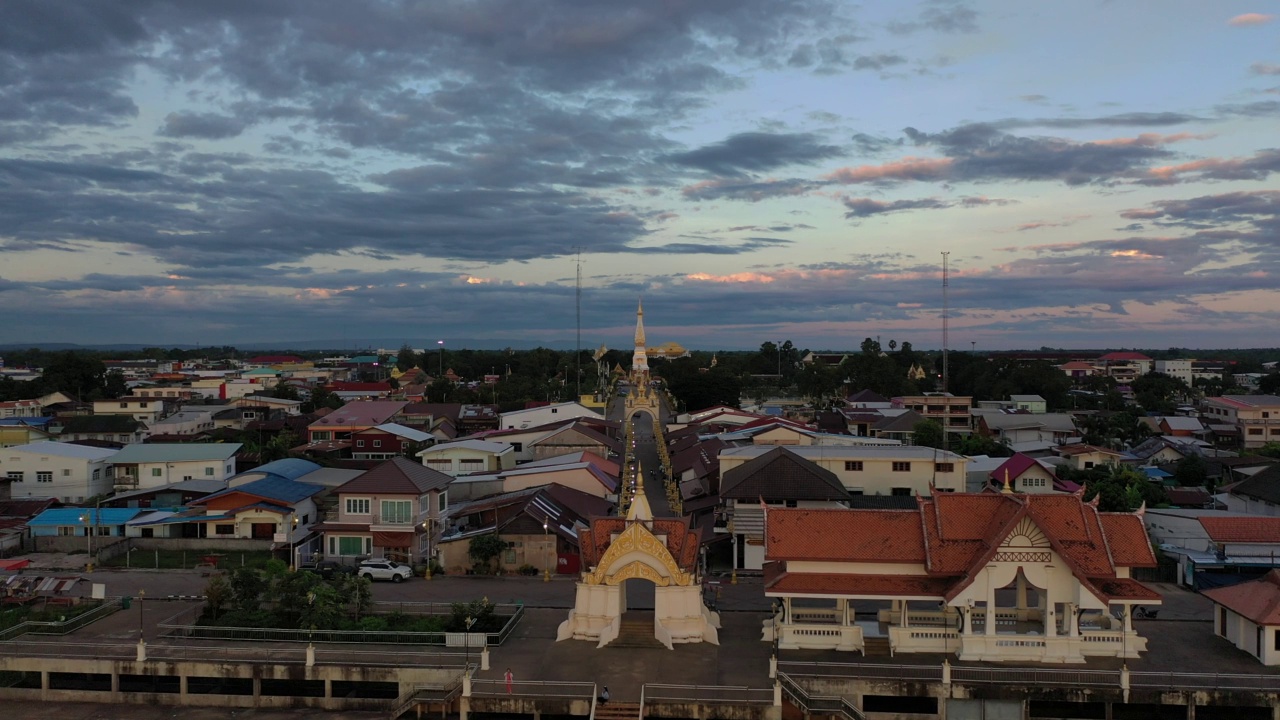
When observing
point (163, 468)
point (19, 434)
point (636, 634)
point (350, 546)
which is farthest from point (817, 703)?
point (19, 434)

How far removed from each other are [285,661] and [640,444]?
4899 cm

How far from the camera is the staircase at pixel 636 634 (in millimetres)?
23484

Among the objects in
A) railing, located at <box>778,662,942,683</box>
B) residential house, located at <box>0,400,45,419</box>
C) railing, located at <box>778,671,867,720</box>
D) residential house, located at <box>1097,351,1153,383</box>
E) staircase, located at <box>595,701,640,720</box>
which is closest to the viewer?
staircase, located at <box>595,701,640,720</box>

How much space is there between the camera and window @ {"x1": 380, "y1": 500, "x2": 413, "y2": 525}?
1239 inches

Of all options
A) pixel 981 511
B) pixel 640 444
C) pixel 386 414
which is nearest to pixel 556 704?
pixel 981 511

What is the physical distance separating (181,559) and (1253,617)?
34.5m

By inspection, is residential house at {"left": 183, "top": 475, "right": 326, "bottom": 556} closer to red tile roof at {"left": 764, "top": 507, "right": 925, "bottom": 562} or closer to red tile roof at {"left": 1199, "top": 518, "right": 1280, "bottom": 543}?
red tile roof at {"left": 764, "top": 507, "right": 925, "bottom": 562}

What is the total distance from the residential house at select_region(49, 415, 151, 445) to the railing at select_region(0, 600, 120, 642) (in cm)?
4469

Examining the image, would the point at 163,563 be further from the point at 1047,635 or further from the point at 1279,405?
the point at 1279,405

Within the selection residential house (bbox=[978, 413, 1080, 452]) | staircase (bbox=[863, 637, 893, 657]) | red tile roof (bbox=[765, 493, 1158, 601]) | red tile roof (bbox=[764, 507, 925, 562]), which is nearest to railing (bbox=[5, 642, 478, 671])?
red tile roof (bbox=[764, 507, 925, 562])

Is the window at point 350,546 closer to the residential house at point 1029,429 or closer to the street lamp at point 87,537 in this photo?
the street lamp at point 87,537

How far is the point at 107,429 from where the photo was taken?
67062 mm

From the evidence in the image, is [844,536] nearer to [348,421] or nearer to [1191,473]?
[1191,473]

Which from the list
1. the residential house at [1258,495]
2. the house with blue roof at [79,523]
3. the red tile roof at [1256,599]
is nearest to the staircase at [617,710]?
the red tile roof at [1256,599]
